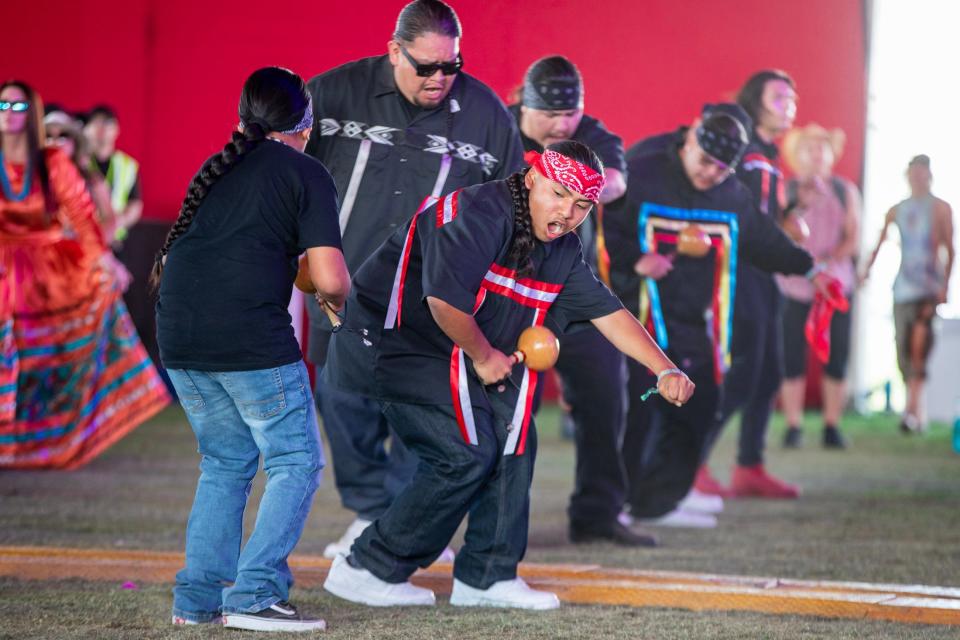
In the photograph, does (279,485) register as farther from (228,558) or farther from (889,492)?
(889,492)

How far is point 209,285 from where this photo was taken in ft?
12.0

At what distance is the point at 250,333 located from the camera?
3643 mm

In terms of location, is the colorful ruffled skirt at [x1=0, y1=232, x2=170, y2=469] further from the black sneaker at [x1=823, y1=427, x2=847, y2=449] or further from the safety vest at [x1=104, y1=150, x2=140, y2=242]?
the black sneaker at [x1=823, y1=427, x2=847, y2=449]

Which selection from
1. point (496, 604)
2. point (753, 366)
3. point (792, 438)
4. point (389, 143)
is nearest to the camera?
point (496, 604)

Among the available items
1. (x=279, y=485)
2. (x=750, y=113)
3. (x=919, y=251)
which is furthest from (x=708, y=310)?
(x=919, y=251)

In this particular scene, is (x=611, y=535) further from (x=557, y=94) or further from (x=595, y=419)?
(x=557, y=94)

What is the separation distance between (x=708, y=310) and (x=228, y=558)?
2756mm

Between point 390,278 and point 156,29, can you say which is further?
point 156,29

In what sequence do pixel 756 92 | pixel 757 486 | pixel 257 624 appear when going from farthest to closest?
pixel 757 486, pixel 756 92, pixel 257 624

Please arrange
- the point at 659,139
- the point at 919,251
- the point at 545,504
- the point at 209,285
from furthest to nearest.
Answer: the point at 919,251 → the point at 545,504 → the point at 659,139 → the point at 209,285

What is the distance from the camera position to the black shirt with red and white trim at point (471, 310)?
3.86m

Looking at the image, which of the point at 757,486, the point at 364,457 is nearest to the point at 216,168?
the point at 364,457

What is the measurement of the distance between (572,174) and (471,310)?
45 cm

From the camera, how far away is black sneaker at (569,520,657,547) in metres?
5.46
